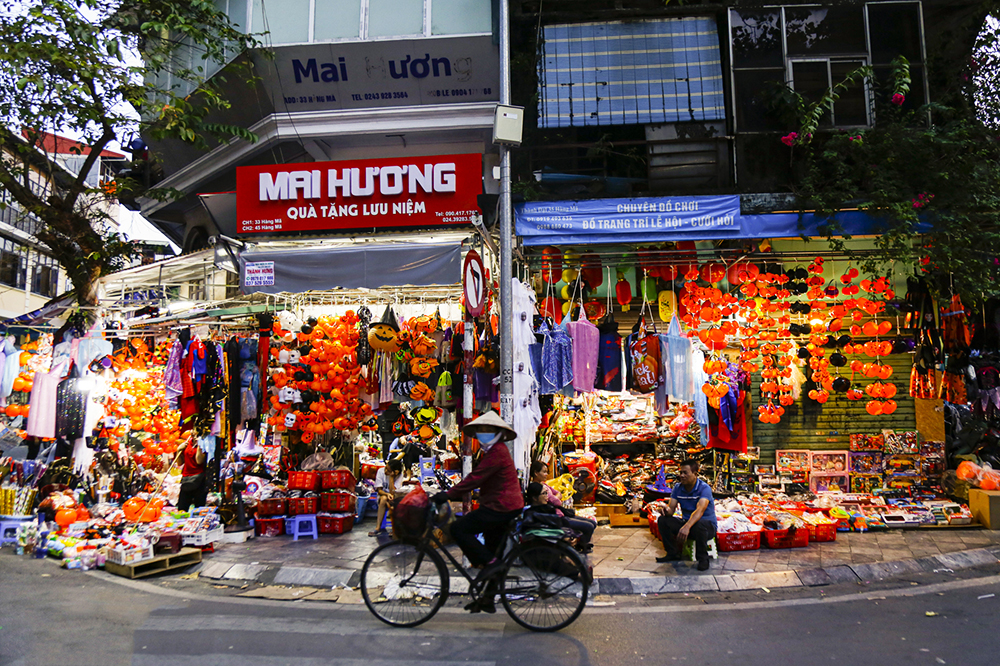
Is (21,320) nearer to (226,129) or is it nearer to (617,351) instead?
(226,129)

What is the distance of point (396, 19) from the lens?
12500 millimetres

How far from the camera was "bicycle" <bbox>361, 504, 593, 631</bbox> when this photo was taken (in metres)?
5.67

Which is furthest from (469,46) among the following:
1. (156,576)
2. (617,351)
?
(156,576)

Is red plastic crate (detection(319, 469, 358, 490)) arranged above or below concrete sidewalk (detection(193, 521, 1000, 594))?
above

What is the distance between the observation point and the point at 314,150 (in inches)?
540

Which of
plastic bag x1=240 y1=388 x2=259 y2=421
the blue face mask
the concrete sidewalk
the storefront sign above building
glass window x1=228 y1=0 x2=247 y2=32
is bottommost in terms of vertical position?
the concrete sidewalk

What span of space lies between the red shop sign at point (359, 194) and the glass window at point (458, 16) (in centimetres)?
427

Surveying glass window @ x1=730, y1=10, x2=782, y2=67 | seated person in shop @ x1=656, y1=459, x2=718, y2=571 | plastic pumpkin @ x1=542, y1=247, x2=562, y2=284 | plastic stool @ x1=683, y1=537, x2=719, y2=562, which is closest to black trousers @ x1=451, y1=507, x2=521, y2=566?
seated person in shop @ x1=656, y1=459, x2=718, y2=571

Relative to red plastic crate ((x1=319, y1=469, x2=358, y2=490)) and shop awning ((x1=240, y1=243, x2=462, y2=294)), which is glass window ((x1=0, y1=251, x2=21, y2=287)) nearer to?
red plastic crate ((x1=319, y1=469, x2=358, y2=490))

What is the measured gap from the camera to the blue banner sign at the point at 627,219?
29.5ft

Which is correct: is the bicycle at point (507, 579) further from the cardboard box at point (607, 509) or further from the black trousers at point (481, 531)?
the cardboard box at point (607, 509)

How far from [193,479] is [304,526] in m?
2.14

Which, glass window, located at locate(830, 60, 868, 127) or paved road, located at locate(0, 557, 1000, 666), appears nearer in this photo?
paved road, located at locate(0, 557, 1000, 666)

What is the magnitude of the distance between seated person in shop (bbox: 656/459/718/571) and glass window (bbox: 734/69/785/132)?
5.67m
